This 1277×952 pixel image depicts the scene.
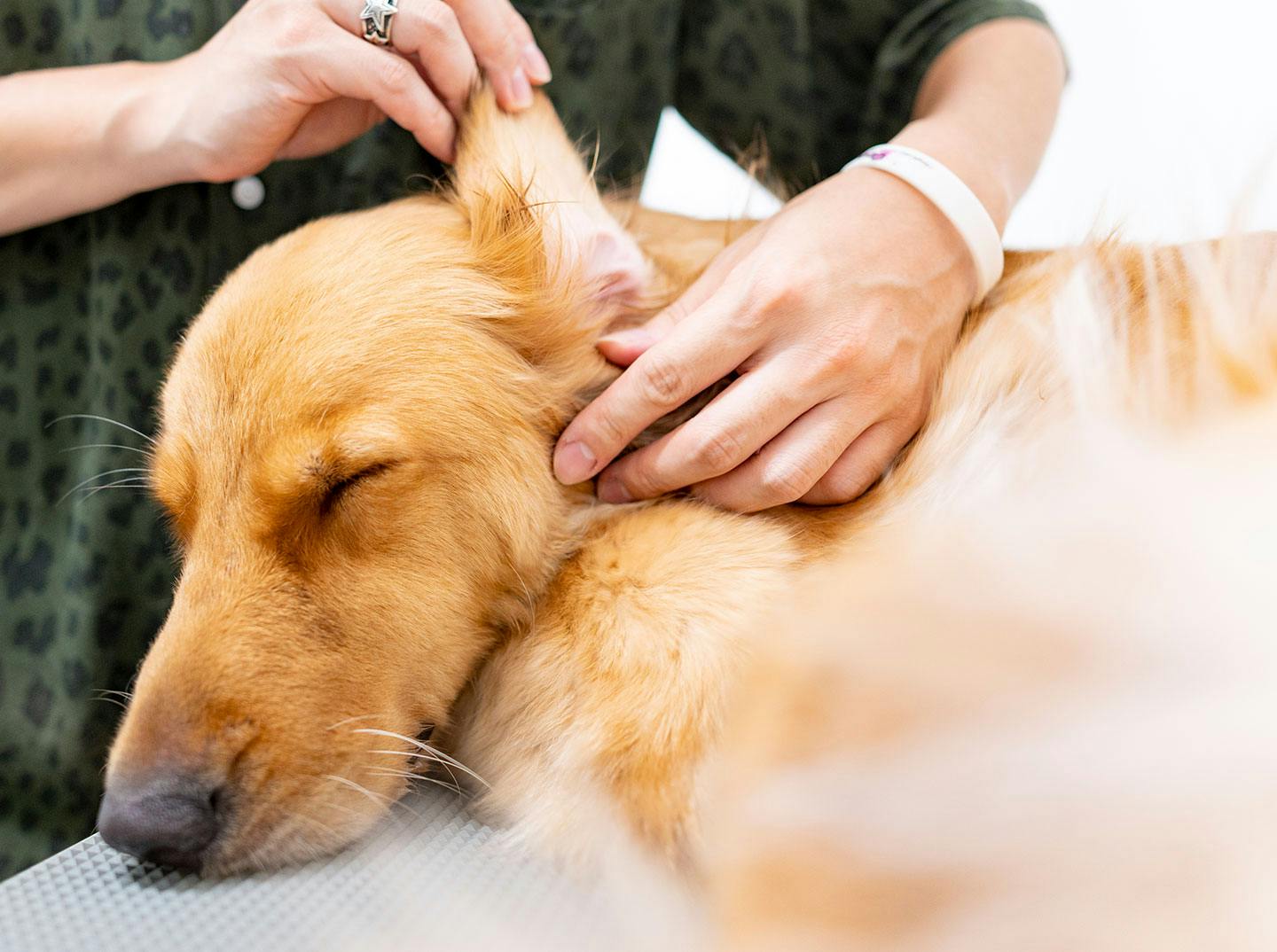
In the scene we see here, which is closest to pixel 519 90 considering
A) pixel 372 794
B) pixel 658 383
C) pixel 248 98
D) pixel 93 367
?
pixel 248 98

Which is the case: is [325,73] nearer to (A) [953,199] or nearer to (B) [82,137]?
(B) [82,137]

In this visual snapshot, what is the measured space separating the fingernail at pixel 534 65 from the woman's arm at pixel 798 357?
31 centimetres

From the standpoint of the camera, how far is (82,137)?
1.10m

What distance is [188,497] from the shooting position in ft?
2.98

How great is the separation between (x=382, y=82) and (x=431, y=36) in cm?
7

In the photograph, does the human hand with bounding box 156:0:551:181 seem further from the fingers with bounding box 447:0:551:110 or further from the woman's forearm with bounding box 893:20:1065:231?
the woman's forearm with bounding box 893:20:1065:231

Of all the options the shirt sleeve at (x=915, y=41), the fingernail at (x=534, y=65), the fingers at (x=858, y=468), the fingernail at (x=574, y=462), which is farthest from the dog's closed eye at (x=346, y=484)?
the shirt sleeve at (x=915, y=41)

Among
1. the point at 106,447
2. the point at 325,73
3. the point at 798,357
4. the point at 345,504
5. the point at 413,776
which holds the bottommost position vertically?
the point at 413,776

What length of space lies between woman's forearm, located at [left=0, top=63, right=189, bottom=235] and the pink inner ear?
464mm

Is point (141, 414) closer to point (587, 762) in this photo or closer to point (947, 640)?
point (587, 762)

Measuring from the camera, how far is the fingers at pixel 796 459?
2.91 feet

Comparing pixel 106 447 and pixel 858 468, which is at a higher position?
pixel 858 468

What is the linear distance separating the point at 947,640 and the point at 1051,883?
0.16m

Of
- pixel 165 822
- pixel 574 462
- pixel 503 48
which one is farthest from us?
pixel 503 48
